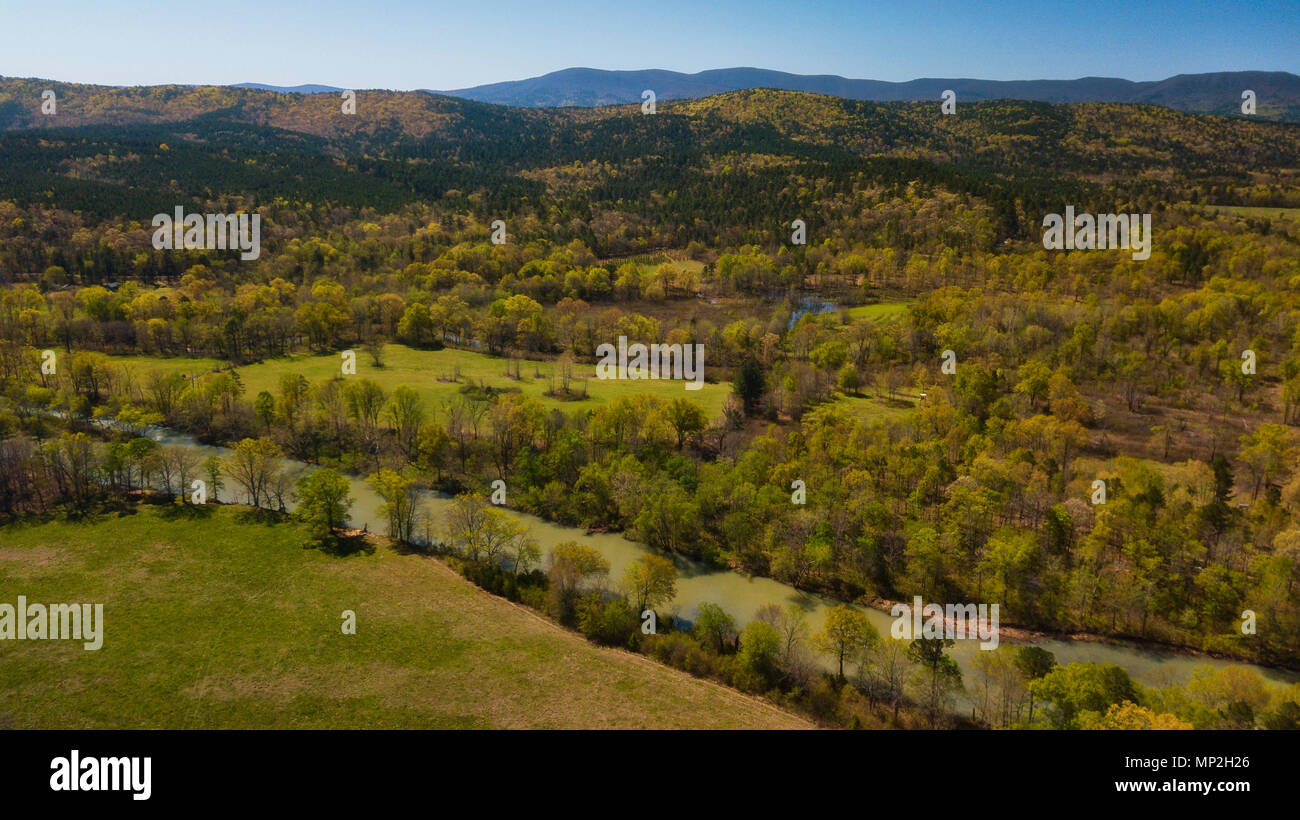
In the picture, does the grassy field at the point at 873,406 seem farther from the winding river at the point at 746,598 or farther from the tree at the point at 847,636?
the tree at the point at 847,636

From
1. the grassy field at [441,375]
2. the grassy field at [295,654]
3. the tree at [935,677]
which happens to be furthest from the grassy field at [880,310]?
the grassy field at [295,654]

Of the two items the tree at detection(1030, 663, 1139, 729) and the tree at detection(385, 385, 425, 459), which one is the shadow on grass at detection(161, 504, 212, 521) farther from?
the tree at detection(1030, 663, 1139, 729)

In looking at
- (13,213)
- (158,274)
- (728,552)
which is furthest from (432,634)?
(13,213)

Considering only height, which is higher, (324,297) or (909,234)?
(909,234)

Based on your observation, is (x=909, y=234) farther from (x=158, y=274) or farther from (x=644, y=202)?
(x=158, y=274)

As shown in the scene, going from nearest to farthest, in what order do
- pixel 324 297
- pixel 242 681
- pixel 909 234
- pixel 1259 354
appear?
1. pixel 242 681
2. pixel 1259 354
3. pixel 324 297
4. pixel 909 234

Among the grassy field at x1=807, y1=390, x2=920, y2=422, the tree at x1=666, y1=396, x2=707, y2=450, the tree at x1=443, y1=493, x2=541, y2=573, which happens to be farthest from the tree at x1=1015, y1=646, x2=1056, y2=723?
the grassy field at x1=807, y1=390, x2=920, y2=422
